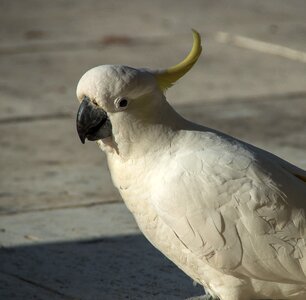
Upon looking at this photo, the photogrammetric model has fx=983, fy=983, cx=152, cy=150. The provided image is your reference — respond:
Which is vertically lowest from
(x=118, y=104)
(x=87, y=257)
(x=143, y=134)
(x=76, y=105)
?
(x=76, y=105)

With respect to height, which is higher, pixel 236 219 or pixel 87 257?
pixel 236 219

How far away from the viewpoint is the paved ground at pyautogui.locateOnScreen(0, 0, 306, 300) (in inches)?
191

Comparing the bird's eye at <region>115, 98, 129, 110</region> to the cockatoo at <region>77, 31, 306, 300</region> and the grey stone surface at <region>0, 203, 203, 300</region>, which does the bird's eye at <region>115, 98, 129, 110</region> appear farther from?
the grey stone surface at <region>0, 203, 203, 300</region>

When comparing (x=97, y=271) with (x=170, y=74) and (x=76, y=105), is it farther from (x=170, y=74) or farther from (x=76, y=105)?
(x=76, y=105)

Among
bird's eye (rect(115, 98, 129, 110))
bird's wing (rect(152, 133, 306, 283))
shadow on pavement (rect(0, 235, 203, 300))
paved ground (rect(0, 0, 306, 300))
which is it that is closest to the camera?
bird's wing (rect(152, 133, 306, 283))

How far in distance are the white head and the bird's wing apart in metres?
0.27

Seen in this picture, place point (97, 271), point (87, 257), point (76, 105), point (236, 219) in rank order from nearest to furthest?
point (236, 219) < point (97, 271) < point (87, 257) < point (76, 105)

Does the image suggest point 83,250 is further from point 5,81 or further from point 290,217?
point 5,81

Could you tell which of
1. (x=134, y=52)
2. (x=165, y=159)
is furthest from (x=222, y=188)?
(x=134, y=52)

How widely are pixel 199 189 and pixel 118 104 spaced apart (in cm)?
47

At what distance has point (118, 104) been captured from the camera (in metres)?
3.91

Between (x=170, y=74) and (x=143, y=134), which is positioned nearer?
(x=143, y=134)

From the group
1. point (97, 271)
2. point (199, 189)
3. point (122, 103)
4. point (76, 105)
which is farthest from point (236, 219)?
point (76, 105)

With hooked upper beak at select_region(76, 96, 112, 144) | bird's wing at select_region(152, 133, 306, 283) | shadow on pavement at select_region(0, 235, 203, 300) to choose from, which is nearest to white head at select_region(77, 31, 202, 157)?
hooked upper beak at select_region(76, 96, 112, 144)
